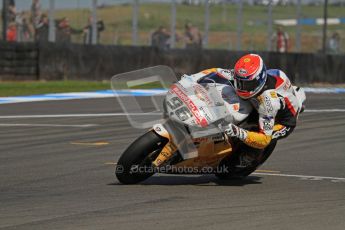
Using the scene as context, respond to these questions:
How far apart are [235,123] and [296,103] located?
70 cm

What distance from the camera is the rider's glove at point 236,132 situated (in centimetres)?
842

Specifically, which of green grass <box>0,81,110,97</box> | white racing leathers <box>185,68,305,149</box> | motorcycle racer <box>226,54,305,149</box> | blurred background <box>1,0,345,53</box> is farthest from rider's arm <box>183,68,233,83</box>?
blurred background <box>1,0,345,53</box>

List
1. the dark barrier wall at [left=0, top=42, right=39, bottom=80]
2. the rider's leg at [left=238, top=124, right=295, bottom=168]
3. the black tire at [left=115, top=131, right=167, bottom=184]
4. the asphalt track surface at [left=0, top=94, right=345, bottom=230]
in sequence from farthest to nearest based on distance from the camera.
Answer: the dark barrier wall at [left=0, top=42, right=39, bottom=80] < the rider's leg at [left=238, top=124, right=295, bottom=168] < the black tire at [left=115, top=131, right=167, bottom=184] < the asphalt track surface at [left=0, top=94, right=345, bottom=230]

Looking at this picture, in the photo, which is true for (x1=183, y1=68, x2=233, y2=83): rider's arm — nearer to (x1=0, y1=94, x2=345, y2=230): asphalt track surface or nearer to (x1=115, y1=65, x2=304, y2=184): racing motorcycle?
(x1=115, y1=65, x2=304, y2=184): racing motorcycle

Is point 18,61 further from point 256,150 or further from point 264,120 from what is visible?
point 264,120

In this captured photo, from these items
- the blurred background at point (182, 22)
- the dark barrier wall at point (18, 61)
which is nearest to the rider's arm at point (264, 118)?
the dark barrier wall at point (18, 61)

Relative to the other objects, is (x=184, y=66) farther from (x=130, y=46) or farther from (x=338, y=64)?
(x=338, y=64)

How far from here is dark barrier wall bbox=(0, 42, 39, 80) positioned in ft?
78.0

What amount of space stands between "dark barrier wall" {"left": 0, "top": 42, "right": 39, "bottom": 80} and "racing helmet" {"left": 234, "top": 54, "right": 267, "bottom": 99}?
15.8 m

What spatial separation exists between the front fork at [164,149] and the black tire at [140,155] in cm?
3

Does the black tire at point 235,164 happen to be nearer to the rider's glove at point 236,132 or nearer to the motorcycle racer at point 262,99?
the motorcycle racer at point 262,99

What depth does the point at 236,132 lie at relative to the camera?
8.46 m

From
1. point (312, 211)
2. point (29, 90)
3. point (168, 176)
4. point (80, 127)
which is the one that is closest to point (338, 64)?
point (29, 90)

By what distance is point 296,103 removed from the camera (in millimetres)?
9086
